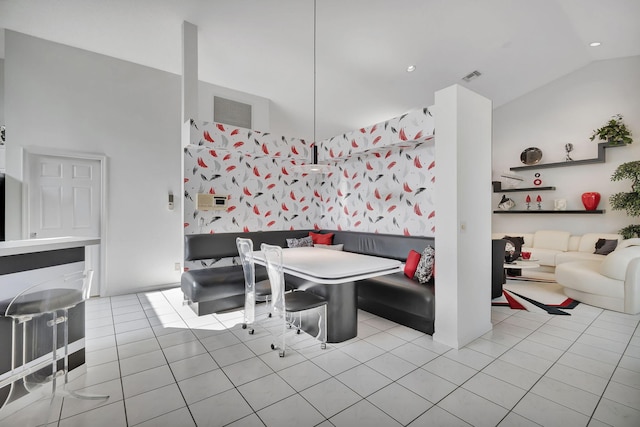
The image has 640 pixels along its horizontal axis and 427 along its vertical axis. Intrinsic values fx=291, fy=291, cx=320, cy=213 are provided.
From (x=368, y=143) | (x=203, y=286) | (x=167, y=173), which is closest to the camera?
(x=203, y=286)

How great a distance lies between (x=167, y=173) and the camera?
484 centimetres

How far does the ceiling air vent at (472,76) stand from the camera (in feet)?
16.7

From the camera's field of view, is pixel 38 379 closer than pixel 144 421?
No

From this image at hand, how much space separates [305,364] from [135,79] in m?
4.82

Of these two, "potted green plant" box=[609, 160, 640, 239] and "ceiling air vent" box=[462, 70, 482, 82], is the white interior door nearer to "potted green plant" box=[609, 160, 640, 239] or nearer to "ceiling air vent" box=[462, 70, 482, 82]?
"ceiling air vent" box=[462, 70, 482, 82]

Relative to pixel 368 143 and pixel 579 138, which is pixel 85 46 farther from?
pixel 579 138

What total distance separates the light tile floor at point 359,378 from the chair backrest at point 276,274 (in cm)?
43

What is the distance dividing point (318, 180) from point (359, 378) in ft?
13.6

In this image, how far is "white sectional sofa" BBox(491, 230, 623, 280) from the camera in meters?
5.39

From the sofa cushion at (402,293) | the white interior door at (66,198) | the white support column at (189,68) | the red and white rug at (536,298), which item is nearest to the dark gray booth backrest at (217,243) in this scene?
the white interior door at (66,198)

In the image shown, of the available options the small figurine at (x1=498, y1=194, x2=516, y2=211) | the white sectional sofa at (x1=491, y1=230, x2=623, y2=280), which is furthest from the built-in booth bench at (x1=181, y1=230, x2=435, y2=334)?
the small figurine at (x1=498, y1=194, x2=516, y2=211)

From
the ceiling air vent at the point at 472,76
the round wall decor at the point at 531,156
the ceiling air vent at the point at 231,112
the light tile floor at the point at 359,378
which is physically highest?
the ceiling air vent at the point at 472,76

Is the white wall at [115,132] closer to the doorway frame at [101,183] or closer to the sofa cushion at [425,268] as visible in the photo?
the doorway frame at [101,183]

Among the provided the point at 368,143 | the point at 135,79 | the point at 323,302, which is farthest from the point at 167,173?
the point at 323,302
